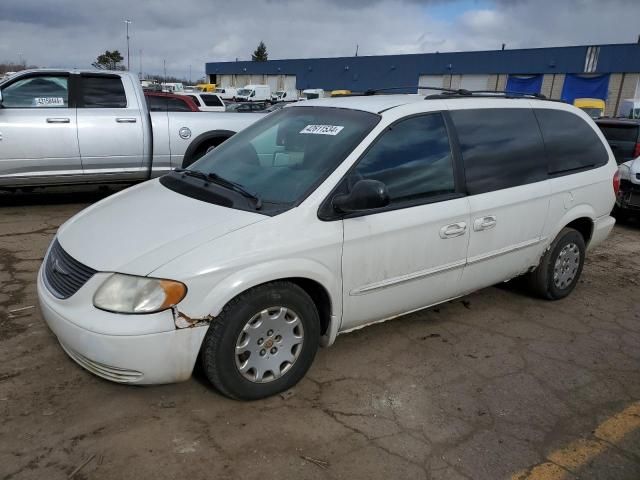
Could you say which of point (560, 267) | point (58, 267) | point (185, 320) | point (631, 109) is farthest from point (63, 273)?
point (631, 109)

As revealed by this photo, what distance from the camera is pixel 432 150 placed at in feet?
11.7

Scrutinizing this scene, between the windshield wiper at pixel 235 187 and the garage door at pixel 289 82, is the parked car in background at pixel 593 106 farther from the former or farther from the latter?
the garage door at pixel 289 82

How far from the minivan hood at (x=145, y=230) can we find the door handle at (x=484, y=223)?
1.62 meters

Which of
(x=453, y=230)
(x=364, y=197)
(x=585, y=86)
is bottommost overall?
(x=453, y=230)

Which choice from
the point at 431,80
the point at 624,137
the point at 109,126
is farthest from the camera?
the point at 431,80

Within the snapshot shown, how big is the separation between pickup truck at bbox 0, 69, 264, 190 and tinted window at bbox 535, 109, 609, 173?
4.86 meters

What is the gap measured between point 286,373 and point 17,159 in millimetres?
5284

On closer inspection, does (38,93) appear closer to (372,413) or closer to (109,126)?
(109,126)

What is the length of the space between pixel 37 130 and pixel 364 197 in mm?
5322

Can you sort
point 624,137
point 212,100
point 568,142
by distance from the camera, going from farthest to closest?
point 212,100 < point 624,137 < point 568,142

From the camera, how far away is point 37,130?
655 centimetres

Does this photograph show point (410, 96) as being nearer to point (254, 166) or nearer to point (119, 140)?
point (254, 166)

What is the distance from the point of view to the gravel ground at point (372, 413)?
8.35 feet

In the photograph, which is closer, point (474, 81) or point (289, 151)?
point (289, 151)
